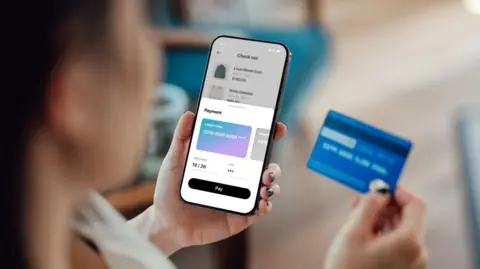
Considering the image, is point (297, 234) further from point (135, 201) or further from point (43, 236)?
point (43, 236)

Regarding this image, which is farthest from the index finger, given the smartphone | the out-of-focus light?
the out-of-focus light

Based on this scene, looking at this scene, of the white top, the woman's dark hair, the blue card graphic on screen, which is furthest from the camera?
the blue card graphic on screen

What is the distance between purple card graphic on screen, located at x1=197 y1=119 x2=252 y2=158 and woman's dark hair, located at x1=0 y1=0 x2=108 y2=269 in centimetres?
16

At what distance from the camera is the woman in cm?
40

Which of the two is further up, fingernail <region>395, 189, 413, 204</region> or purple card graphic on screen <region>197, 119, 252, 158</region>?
purple card graphic on screen <region>197, 119, 252, 158</region>

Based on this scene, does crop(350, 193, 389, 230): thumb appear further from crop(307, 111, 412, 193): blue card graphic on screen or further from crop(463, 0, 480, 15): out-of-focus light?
crop(463, 0, 480, 15): out-of-focus light

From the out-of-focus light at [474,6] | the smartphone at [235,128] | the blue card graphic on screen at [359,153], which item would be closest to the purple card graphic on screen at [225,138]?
the smartphone at [235,128]

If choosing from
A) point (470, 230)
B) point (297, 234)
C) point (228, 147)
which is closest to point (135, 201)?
point (228, 147)

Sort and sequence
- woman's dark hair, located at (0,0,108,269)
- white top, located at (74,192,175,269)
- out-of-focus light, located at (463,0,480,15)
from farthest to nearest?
1. out-of-focus light, located at (463,0,480,15)
2. white top, located at (74,192,175,269)
3. woman's dark hair, located at (0,0,108,269)

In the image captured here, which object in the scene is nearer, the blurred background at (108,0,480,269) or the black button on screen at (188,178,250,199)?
the black button on screen at (188,178,250,199)

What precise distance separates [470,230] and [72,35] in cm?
70

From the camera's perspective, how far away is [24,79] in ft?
1.33

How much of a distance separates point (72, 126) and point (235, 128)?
15 centimetres

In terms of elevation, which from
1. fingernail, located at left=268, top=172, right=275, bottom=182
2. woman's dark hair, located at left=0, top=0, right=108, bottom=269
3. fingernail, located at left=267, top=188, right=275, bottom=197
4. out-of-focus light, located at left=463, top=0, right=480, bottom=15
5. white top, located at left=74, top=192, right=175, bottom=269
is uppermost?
out-of-focus light, located at left=463, top=0, right=480, bottom=15
